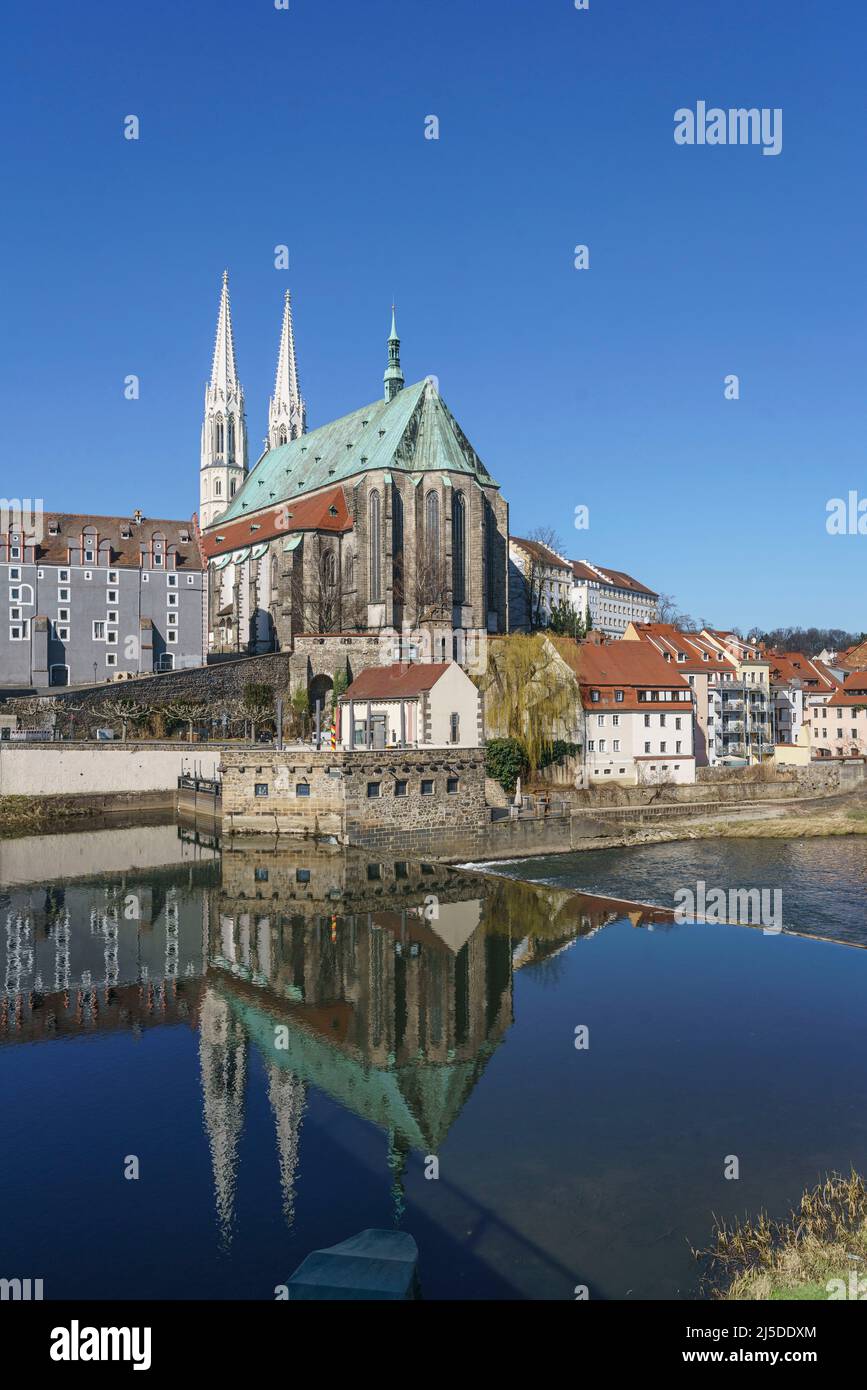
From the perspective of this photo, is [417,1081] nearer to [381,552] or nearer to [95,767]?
[95,767]

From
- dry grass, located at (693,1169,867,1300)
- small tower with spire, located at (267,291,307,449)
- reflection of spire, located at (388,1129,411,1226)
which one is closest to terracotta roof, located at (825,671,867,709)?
dry grass, located at (693,1169,867,1300)

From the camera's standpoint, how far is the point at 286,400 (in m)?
121

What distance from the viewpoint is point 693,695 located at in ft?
210

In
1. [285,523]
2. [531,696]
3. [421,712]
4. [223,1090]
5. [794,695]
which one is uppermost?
[285,523]

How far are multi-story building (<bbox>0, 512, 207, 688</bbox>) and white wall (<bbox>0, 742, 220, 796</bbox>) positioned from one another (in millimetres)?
14554

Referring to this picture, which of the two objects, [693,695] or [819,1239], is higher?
[693,695]

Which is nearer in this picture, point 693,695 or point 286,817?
point 286,817

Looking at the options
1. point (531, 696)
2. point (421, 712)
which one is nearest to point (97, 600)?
point (531, 696)

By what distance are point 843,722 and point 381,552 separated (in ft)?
125

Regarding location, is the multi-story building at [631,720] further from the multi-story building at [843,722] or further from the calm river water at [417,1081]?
the calm river water at [417,1081]

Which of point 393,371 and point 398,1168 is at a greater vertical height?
point 393,371
